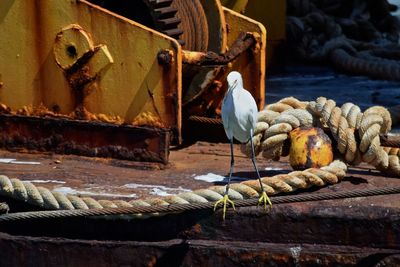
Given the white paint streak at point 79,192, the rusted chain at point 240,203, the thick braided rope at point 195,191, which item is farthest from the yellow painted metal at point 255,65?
the rusted chain at point 240,203

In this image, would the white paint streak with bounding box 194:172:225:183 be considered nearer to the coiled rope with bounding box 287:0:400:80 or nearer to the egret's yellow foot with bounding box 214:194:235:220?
the egret's yellow foot with bounding box 214:194:235:220

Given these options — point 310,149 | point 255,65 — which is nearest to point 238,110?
point 310,149

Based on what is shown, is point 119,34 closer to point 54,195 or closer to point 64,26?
point 64,26

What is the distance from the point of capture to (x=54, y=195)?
4320 millimetres

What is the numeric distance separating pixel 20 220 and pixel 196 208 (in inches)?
28.4

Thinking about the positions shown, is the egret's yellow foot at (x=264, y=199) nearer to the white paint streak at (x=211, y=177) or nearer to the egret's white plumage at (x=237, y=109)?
the egret's white plumage at (x=237, y=109)

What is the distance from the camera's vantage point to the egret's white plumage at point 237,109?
12.6 ft

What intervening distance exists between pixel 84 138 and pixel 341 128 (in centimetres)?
121

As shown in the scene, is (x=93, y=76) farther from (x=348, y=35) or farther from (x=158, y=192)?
(x=348, y=35)

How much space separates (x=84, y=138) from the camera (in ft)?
16.6

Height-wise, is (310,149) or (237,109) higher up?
(237,109)

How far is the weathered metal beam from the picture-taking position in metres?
4.94

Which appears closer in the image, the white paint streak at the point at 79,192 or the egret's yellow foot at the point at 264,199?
the egret's yellow foot at the point at 264,199

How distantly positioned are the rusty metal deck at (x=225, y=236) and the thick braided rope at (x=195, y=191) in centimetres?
6
